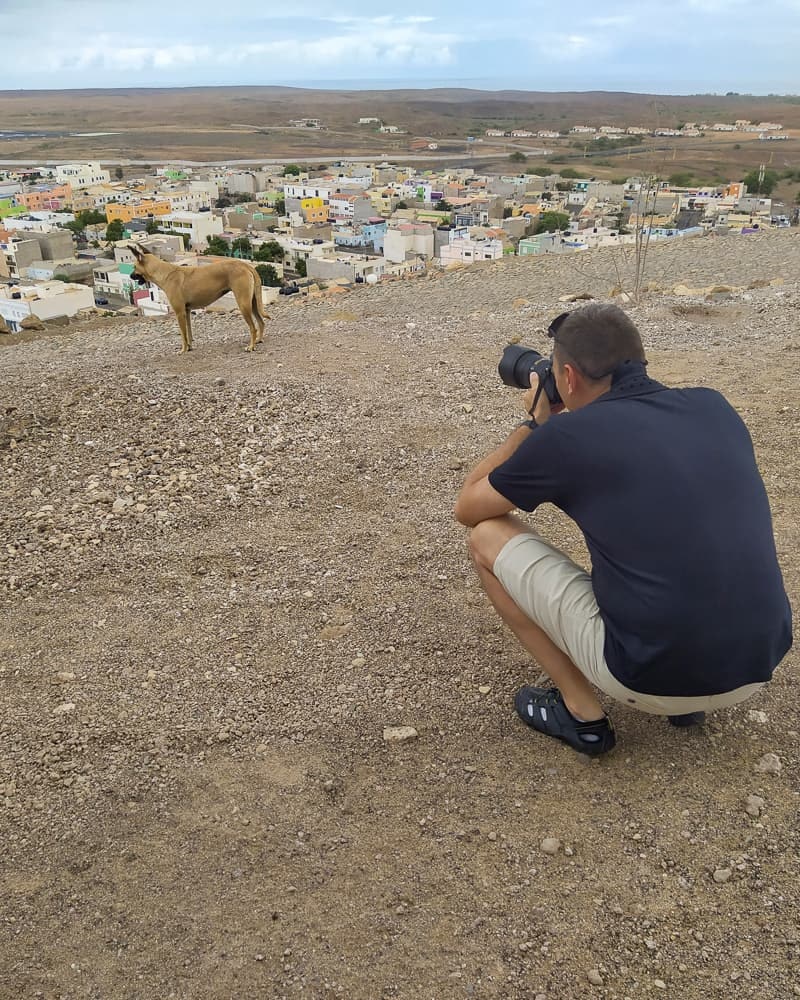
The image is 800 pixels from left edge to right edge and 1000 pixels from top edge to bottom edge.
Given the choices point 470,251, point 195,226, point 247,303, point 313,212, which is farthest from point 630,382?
point 313,212

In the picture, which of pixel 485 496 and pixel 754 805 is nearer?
pixel 754 805

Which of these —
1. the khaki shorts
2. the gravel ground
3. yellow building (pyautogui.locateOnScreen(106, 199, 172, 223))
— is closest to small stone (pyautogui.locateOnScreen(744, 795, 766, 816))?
the gravel ground

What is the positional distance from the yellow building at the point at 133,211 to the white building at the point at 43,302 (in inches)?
1173

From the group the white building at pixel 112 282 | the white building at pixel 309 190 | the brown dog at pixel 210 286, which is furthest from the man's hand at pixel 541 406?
the white building at pixel 309 190

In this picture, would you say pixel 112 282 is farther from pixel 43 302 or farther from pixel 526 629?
pixel 526 629

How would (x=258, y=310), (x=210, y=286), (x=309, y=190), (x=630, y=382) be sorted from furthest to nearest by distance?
(x=309, y=190), (x=258, y=310), (x=210, y=286), (x=630, y=382)

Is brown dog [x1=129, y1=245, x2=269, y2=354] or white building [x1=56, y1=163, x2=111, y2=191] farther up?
→ white building [x1=56, y1=163, x2=111, y2=191]

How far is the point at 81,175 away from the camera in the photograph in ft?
211

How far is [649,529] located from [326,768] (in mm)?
1077

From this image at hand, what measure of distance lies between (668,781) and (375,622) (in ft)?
Result: 3.68

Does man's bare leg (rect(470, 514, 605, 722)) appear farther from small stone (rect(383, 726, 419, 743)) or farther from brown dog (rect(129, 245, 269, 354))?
brown dog (rect(129, 245, 269, 354))

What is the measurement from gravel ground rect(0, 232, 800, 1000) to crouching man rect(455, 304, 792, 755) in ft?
1.17

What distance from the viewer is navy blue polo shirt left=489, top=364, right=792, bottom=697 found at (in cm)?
168

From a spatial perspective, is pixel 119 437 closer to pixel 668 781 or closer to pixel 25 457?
pixel 25 457
